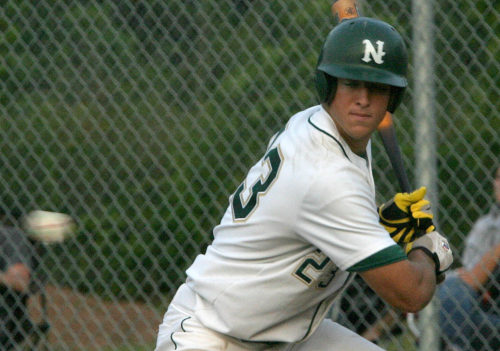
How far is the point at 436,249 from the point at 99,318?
2.94 metres

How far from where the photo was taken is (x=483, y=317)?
4551 millimetres

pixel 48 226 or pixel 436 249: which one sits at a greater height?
pixel 48 226

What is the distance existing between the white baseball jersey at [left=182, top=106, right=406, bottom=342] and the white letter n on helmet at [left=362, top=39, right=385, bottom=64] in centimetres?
24

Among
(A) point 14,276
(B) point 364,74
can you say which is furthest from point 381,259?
(A) point 14,276

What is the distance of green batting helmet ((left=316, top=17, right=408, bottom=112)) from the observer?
2.94 m

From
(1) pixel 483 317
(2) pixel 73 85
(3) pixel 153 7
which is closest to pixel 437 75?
(1) pixel 483 317

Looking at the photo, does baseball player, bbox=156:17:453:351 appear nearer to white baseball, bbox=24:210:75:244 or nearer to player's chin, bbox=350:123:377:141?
player's chin, bbox=350:123:377:141

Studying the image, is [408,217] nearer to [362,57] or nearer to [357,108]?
[357,108]

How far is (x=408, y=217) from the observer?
10.3ft

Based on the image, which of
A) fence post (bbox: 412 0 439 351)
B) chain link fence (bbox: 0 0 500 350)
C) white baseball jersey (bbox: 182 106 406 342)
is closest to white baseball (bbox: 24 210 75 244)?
chain link fence (bbox: 0 0 500 350)

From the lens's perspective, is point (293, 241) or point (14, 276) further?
point (14, 276)

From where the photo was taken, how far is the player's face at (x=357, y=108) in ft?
9.77

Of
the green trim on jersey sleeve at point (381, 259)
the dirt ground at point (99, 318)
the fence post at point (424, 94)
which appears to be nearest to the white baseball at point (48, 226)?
the dirt ground at point (99, 318)

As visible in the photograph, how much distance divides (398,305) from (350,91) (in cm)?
69
